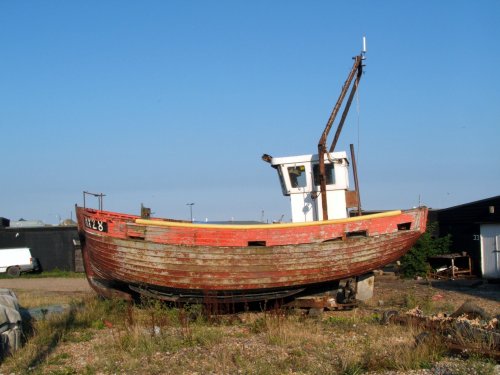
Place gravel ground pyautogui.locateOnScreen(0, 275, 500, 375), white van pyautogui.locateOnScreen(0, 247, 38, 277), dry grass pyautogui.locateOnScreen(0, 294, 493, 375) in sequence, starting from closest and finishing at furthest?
gravel ground pyautogui.locateOnScreen(0, 275, 500, 375)
dry grass pyautogui.locateOnScreen(0, 294, 493, 375)
white van pyautogui.locateOnScreen(0, 247, 38, 277)

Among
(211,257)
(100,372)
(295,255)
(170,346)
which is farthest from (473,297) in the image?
(100,372)

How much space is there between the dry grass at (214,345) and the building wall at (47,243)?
68.8 ft

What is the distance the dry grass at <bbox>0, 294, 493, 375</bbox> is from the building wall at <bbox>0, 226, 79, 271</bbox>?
21.0m

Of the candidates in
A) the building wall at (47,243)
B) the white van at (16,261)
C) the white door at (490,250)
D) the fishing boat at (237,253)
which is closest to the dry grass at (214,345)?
the fishing boat at (237,253)

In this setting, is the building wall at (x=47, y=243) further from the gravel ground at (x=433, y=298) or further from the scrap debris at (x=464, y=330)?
the scrap debris at (x=464, y=330)

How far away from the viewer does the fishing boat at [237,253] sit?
478 inches

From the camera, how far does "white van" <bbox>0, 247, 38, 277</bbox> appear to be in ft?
99.6

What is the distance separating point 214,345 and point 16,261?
24.0 m

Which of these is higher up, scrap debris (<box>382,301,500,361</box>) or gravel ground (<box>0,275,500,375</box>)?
scrap debris (<box>382,301,500,361</box>)

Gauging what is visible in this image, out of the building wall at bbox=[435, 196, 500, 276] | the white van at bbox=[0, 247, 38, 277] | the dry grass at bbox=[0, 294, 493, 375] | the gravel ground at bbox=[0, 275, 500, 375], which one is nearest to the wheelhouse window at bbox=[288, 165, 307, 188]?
the gravel ground at bbox=[0, 275, 500, 375]

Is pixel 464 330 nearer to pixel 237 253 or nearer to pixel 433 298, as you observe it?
pixel 237 253

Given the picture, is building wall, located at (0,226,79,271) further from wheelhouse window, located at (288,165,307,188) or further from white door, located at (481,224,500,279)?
white door, located at (481,224,500,279)

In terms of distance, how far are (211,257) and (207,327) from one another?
4.97ft

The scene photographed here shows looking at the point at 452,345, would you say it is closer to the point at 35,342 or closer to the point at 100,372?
the point at 100,372
